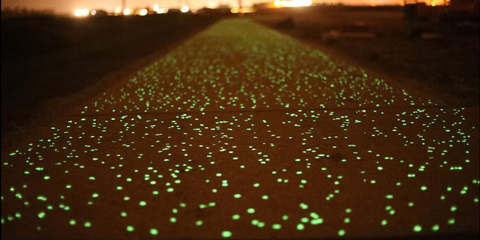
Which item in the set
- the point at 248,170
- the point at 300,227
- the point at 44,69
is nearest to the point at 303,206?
the point at 300,227

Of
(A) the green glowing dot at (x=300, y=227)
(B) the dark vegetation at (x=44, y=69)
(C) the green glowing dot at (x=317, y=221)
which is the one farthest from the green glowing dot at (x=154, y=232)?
(B) the dark vegetation at (x=44, y=69)

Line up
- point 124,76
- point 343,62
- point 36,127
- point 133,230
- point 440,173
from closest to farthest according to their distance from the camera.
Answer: point 133,230
point 440,173
point 36,127
point 124,76
point 343,62

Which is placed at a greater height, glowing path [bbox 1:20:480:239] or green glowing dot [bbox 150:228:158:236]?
glowing path [bbox 1:20:480:239]

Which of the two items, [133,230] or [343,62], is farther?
[343,62]

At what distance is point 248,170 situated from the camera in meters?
7.19

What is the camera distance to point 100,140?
896 centimetres

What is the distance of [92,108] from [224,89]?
13.2ft

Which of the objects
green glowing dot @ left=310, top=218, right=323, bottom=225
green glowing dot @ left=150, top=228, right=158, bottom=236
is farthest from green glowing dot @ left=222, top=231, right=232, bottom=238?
green glowing dot @ left=310, top=218, right=323, bottom=225

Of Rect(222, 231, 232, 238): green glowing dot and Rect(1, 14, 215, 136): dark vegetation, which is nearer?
Rect(222, 231, 232, 238): green glowing dot

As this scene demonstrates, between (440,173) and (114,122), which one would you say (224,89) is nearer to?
(114,122)

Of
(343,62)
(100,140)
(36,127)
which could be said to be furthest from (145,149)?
(343,62)

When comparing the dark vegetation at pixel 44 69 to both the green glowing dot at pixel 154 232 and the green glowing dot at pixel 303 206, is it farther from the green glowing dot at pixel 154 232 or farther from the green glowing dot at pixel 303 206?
the green glowing dot at pixel 303 206

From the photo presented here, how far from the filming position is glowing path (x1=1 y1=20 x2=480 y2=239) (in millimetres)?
5402

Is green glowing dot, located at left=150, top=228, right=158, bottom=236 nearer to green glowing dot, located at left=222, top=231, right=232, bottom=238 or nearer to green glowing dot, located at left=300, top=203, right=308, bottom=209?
green glowing dot, located at left=222, top=231, right=232, bottom=238
